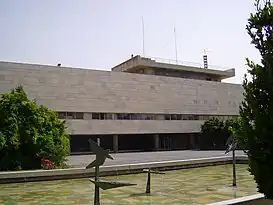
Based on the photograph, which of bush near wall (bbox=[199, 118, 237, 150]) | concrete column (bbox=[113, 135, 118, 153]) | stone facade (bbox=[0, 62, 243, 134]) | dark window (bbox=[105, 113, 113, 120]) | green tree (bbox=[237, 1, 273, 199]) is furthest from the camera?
concrete column (bbox=[113, 135, 118, 153])

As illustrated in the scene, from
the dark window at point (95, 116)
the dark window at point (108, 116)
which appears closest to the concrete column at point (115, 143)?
the dark window at point (108, 116)

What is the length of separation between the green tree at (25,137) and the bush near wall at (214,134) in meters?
24.8

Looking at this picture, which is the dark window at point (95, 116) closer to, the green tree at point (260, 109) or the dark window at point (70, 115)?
the dark window at point (70, 115)

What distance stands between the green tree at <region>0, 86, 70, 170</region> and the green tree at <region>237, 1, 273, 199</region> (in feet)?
39.1

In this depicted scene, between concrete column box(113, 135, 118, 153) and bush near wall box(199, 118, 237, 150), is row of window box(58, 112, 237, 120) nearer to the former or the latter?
concrete column box(113, 135, 118, 153)

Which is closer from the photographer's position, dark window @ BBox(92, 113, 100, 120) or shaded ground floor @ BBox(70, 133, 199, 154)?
dark window @ BBox(92, 113, 100, 120)

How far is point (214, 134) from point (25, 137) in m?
27.7

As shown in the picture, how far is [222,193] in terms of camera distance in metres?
9.21

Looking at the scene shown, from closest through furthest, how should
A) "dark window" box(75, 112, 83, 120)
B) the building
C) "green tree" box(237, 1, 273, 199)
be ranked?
"green tree" box(237, 1, 273, 199) → the building → "dark window" box(75, 112, 83, 120)

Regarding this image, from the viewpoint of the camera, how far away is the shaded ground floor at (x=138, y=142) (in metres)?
36.4

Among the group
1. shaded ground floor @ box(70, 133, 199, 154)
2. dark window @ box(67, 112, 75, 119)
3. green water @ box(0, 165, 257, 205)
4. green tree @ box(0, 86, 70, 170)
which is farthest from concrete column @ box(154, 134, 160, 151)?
green water @ box(0, 165, 257, 205)

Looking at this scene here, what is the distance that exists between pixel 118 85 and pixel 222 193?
96.4 feet

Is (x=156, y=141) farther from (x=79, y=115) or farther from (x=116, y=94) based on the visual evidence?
(x=79, y=115)

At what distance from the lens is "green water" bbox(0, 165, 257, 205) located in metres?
8.49
